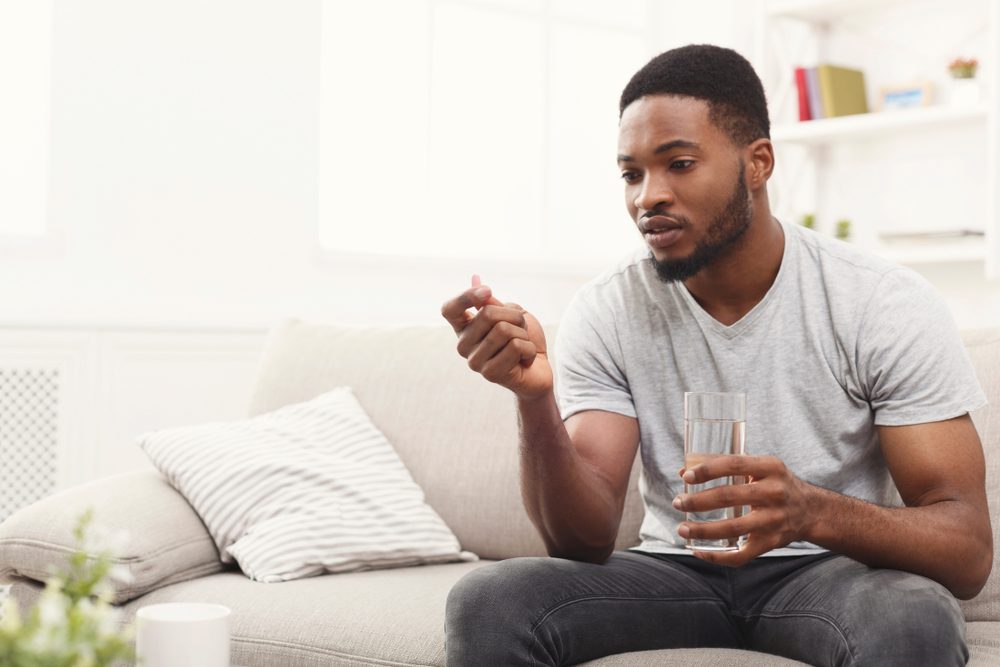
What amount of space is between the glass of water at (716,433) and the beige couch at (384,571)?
0.69ft

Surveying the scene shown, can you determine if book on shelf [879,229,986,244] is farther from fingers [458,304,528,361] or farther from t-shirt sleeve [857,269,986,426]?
fingers [458,304,528,361]

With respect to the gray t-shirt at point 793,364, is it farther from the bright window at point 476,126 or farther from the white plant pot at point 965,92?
the white plant pot at point 965,92

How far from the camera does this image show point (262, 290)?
375cm

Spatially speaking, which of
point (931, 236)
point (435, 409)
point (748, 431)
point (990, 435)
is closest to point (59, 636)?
point (748, 431)

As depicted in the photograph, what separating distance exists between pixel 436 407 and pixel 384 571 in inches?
14.0

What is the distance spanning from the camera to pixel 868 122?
13.5ft

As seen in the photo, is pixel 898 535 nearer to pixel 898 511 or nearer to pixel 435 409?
pixel 898 511

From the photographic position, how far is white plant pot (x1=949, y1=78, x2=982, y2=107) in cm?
391

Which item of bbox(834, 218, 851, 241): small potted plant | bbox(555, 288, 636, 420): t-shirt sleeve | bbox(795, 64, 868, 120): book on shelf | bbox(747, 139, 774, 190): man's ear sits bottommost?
bbox(555, 288, 636, 420): t-shirt sleeve

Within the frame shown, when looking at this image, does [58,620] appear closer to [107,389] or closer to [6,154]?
[107,389]

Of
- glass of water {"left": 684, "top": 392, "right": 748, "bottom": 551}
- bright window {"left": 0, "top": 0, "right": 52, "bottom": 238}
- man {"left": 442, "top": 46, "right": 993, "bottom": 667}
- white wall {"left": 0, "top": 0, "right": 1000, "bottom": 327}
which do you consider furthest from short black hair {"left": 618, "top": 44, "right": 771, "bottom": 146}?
bright window {"left": 0, "top": 0, "right": 52, "bottom": 238}

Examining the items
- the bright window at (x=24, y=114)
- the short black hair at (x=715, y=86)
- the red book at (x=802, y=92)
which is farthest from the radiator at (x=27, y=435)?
the red book at (x=802, y=92)

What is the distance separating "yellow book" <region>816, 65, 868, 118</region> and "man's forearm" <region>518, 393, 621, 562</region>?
120 inches

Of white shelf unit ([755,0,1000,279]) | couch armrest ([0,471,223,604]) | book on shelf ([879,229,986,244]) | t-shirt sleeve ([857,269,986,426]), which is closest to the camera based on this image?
t-shirt sleeve ([857,269,986,426])
